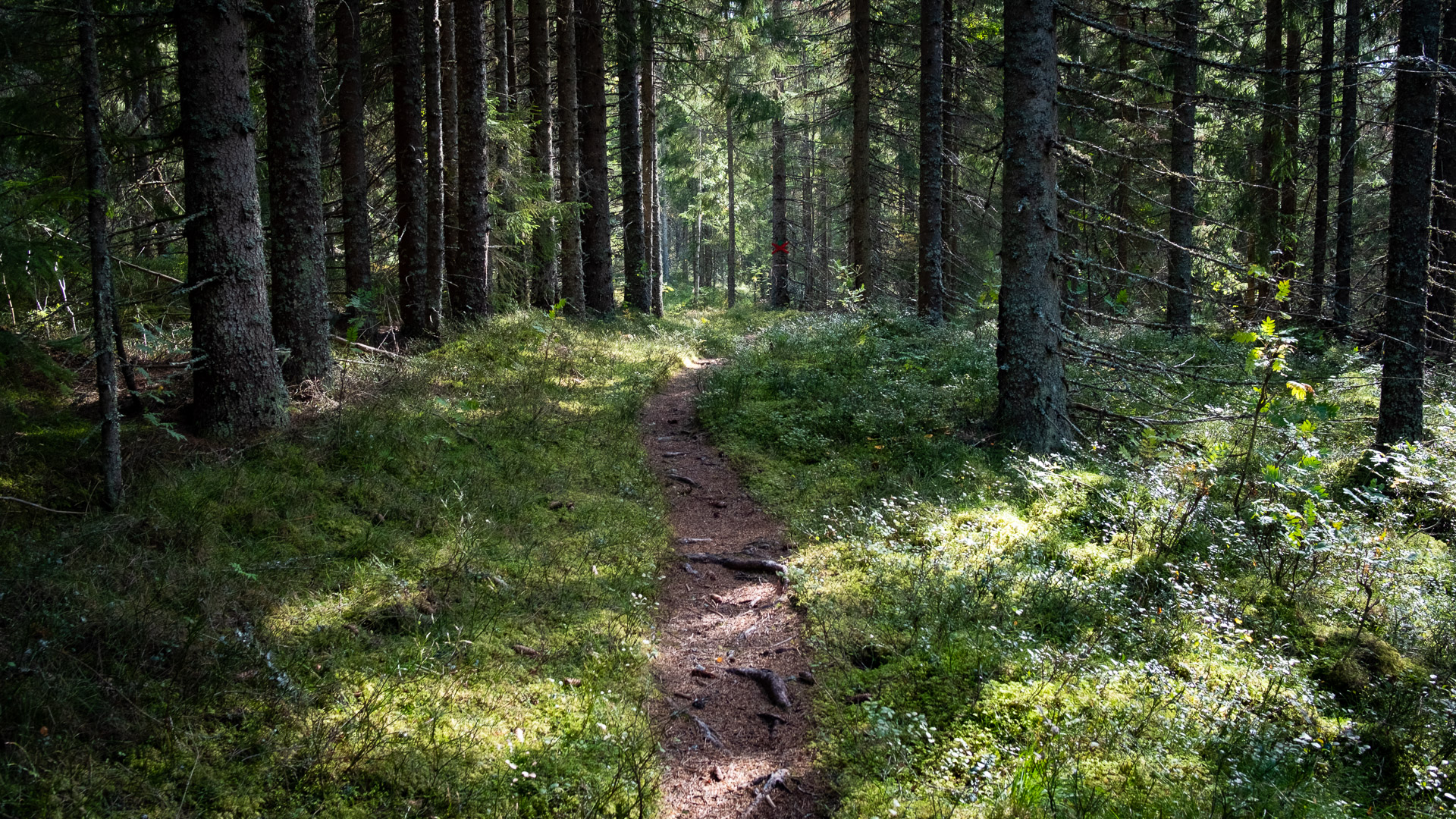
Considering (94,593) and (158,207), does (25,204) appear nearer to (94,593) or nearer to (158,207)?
(94,593)

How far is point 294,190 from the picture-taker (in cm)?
807

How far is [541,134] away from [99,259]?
46.1 feet

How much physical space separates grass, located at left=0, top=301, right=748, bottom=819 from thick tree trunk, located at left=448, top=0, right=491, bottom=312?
618 cm

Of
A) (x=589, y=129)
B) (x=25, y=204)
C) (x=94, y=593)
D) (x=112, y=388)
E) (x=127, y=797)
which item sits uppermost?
(x=589, y=129)

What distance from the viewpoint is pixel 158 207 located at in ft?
31.9

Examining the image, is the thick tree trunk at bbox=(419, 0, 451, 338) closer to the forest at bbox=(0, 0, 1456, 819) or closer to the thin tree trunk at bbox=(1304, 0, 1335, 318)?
the forest at bbox=(0, 0, 1456, 819)

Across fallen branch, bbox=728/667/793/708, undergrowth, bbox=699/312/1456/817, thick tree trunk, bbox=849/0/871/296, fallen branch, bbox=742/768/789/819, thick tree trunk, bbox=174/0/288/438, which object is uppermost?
thick tree trunk, bbox=849/0/871/296

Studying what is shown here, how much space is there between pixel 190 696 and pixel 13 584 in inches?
50.1

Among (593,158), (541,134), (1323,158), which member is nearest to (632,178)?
(593,158)

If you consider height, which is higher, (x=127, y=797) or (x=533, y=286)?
(x=533, y=286)

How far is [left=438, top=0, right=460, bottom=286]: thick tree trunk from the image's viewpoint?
14.1 meters

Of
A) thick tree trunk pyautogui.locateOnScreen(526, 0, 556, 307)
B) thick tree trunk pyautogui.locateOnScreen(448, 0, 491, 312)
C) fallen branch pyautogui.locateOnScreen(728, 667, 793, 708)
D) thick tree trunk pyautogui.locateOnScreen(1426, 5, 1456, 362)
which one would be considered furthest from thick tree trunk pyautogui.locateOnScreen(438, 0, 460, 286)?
thick tree trunk pyautogui.locateOnScreen(1426, 5, 1456, 362)

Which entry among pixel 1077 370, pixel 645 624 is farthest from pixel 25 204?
pixel 1077 370

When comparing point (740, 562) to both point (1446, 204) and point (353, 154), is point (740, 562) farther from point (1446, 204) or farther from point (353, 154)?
point (1446, 204)
